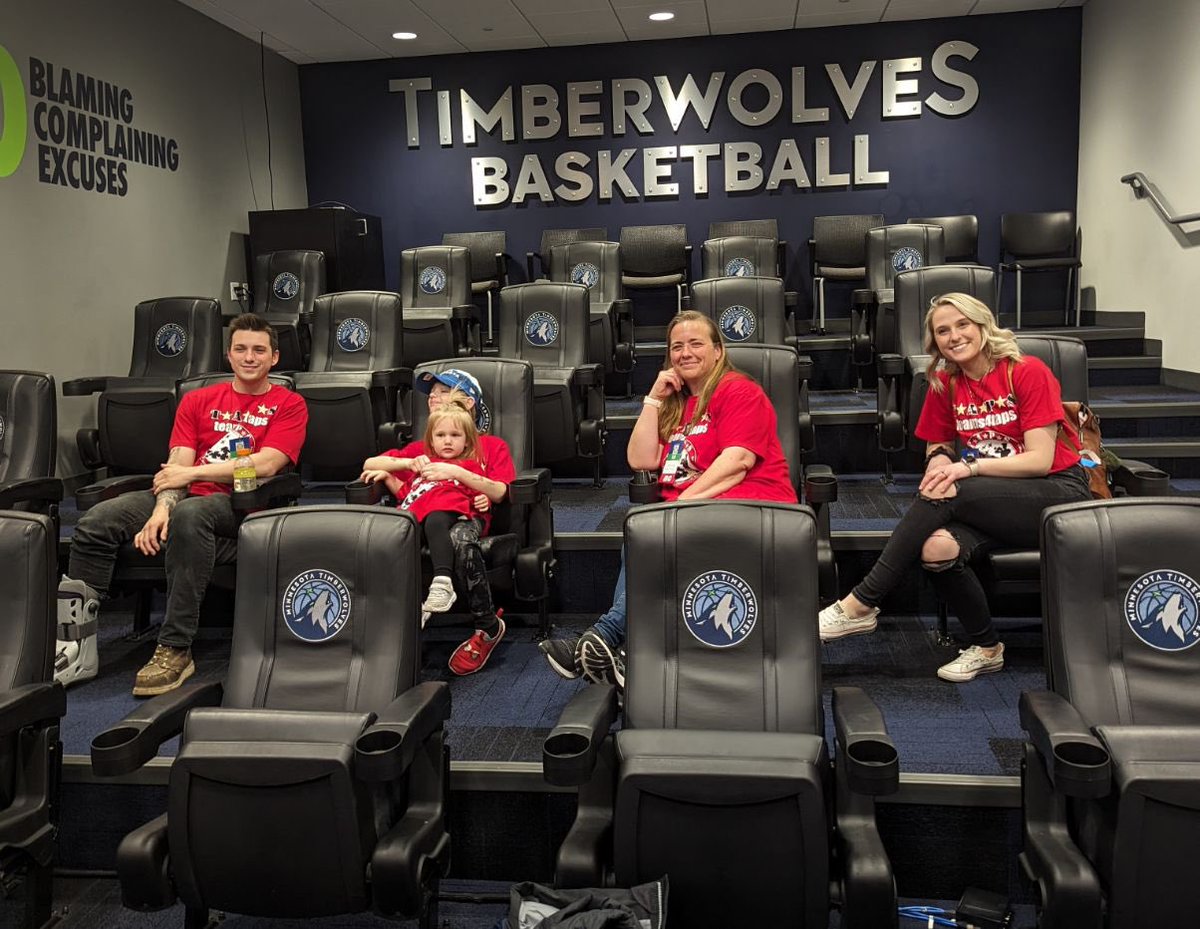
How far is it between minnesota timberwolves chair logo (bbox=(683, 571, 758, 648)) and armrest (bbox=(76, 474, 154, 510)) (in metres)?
2.03

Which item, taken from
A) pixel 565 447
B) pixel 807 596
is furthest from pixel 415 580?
pixel 565 447

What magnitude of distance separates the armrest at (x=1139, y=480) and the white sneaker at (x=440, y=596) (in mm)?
1868

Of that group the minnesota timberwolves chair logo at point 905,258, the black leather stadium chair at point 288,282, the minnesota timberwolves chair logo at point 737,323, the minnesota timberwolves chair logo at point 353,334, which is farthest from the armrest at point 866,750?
the black leather stadium chair at point 288,282

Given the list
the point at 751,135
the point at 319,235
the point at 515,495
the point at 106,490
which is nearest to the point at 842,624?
the point at 515,495

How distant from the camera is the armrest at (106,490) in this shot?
10.3 ft

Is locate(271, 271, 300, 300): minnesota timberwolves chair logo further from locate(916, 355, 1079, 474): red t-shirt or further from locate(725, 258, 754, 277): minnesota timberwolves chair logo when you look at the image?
locate(916, 355, 1079, 474): red t-shirt

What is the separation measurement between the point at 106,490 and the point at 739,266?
405 centimetres

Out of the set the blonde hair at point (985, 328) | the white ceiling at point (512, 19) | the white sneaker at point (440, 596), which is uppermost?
the white ceiling at point (512, 19)

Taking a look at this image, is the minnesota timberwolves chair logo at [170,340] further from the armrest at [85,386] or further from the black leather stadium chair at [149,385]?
the armrest at [85,386]

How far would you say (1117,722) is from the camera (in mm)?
1908

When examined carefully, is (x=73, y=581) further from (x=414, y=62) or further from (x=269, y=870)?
(x=414, y=62)

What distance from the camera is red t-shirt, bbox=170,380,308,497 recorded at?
11.1ft

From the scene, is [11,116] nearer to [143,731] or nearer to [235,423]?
[235,423]

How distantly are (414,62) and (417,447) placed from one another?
5514mm
